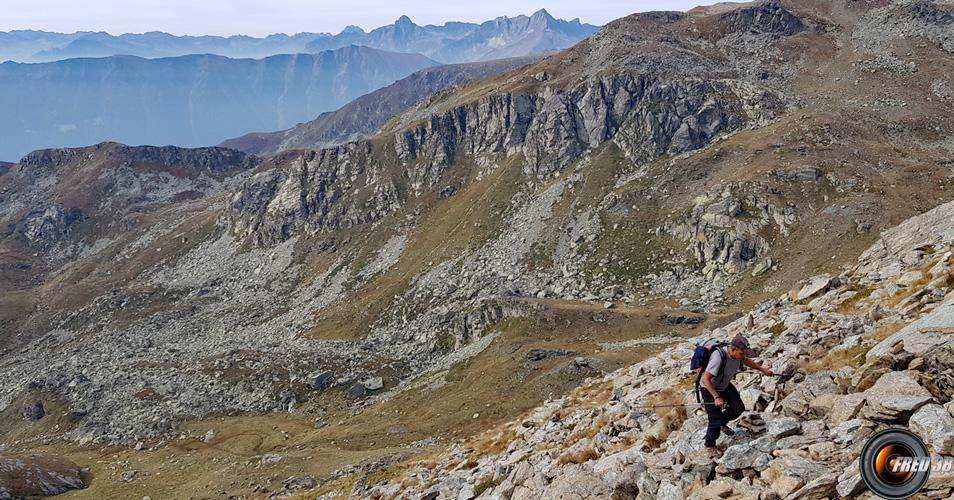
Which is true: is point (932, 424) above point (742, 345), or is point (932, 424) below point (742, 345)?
below

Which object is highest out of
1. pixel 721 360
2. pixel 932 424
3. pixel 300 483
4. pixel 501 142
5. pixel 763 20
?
pixel 763 20

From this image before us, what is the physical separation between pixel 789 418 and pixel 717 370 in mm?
Answer: 1806

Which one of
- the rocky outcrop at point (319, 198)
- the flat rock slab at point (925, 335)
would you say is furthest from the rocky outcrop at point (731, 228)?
the rocky outcrop at point (319, 198)

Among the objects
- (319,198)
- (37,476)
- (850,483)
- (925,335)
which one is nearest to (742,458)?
(850,483)

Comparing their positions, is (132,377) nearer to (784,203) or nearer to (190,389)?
(190,389)

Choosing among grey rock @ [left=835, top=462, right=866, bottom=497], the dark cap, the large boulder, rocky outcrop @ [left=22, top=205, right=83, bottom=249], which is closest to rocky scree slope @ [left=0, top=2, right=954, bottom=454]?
rocky outcrop @ [left=22, top=205, right=83, bottom=249]

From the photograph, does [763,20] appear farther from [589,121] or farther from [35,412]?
[35,412]

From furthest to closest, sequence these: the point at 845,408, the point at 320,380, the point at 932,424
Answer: the point at 320,380 < the point at 845,408 < the point at 932,424

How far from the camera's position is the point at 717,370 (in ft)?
41.3

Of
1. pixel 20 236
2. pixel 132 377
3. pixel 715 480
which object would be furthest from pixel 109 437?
pixel 20 236

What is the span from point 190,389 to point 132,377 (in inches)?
507

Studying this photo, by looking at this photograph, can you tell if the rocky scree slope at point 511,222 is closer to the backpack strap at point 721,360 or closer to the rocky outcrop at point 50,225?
the rocky outcrop at point 50,225

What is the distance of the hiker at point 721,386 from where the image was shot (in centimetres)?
1248

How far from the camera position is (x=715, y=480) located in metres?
11.6
